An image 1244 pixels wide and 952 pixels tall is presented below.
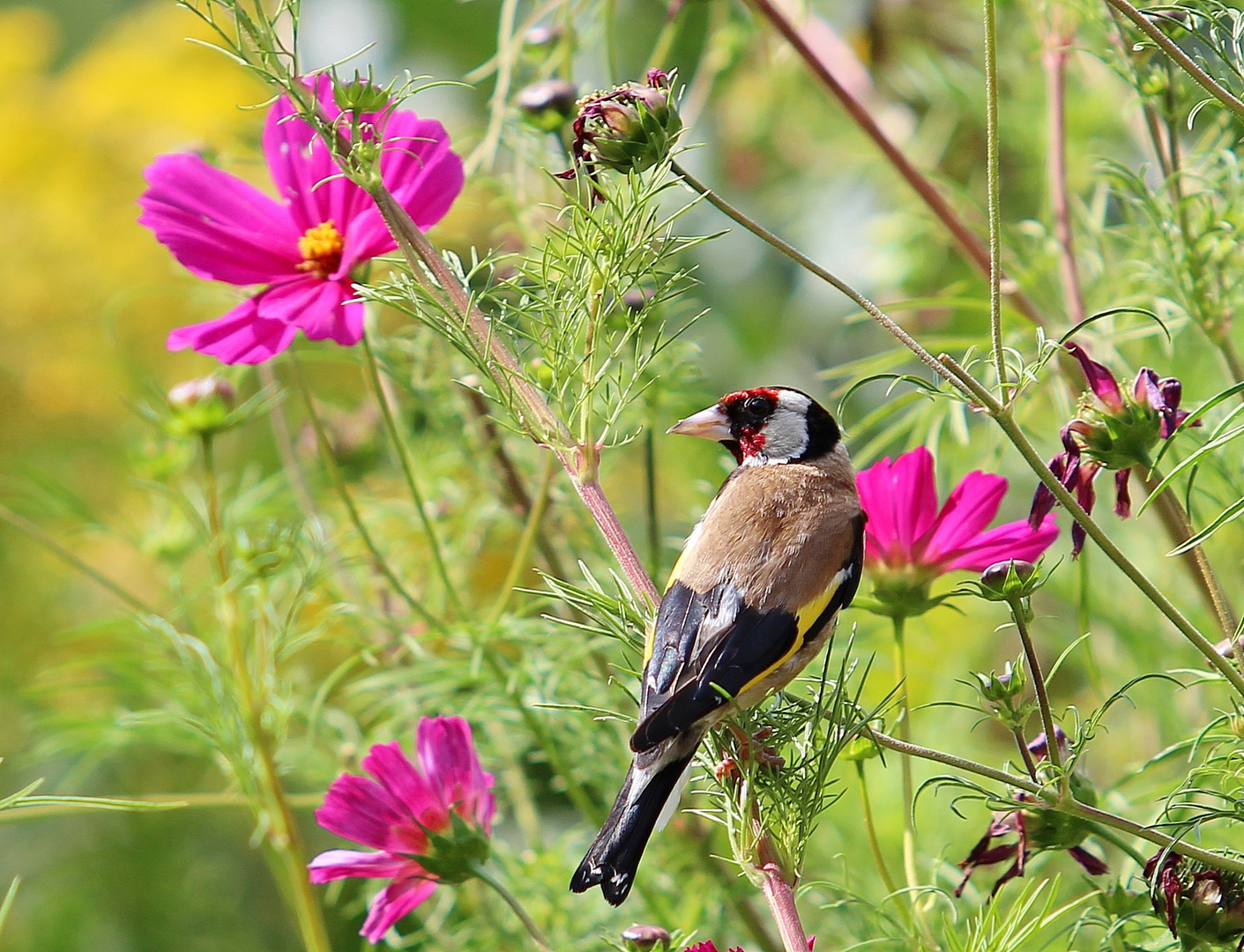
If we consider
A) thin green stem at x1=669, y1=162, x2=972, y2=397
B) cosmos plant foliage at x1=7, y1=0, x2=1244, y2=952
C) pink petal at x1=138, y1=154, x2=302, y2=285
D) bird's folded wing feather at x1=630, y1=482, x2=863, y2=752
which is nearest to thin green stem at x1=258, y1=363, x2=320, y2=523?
cosmos plant foliage at x1=7, y1=0, x2=1244, y2=952

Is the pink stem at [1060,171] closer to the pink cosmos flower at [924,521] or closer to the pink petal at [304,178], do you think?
the pink cosmos flower at [924,521]

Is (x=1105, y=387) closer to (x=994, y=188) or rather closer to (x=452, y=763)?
(x=994, y=188)

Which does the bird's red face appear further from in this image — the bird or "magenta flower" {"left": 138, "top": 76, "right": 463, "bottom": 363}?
"magenta flower" {"left": 138, "top": 76, "right": 463, "bottom": 363}

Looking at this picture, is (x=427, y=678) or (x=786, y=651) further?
(x=427, y=678)

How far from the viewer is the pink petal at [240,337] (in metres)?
0.51

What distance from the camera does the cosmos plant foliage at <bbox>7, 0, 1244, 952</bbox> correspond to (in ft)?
1.38

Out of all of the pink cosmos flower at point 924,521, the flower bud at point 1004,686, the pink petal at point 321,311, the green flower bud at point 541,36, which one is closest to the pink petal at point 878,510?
the pink cosmos flower at point 924,521

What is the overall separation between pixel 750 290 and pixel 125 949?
0.90 metres

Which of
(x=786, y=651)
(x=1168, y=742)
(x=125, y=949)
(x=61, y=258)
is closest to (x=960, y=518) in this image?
(x=786, y=651)

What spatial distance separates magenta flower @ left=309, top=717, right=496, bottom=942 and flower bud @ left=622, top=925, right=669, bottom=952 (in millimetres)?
108

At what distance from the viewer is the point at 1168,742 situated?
871 millimetres

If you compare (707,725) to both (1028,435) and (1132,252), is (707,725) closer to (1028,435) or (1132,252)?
(1028,435)

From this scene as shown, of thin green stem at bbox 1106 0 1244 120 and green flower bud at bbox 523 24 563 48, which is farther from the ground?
green flower bud at bbox 523 24 563 48

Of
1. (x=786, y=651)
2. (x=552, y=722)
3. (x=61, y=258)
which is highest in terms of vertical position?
(x=61, y=258)
